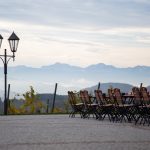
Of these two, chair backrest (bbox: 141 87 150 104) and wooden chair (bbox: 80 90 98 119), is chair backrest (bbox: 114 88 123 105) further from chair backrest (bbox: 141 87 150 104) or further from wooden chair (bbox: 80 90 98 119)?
wooden chair (bbox: 80 90 98 119)

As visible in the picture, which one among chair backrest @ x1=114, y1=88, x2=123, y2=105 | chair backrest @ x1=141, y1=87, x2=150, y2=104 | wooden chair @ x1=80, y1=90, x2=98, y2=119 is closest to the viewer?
chair backrest @ x1=141, y1=87, x2=150, y2=104

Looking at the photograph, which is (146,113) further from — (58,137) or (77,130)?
(58,137)

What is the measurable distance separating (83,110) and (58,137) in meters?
10.9

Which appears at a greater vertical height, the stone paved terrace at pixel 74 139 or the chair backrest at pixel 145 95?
the chair backrest at pixel 145 95

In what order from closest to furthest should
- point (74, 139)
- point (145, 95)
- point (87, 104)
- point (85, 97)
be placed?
point (74, 139)
point (145, 95)
point (87, 104)
point (85, 97)

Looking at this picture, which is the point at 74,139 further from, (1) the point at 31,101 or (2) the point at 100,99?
(1) the point at 31,101

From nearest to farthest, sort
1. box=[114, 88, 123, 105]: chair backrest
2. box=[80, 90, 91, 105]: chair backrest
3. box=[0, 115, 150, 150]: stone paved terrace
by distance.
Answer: box=[0, 115, 150, 150]: stone paved terrace
box=[114, 88, 123, 105]: chair backrest
box=[80, 90, 91, 105]: chair backrest

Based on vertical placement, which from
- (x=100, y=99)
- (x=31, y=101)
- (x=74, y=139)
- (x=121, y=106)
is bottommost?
(x=74, y=139)

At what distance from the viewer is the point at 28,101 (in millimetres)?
34812

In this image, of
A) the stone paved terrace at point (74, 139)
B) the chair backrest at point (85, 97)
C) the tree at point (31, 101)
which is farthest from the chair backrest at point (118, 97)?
the tree at point (31, 101)

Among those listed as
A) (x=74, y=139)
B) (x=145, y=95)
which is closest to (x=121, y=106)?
(x=145, y=95)

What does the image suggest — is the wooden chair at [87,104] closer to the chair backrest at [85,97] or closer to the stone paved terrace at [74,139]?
the chair backrest at [85,97]

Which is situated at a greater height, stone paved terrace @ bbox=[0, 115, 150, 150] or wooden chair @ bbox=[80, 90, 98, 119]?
wooden chair @ bbox=[80, 90, 98, 119]

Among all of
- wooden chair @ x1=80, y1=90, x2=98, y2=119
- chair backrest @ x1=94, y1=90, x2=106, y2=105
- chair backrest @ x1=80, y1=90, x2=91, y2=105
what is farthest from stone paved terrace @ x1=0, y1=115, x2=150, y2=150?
chair backrest @ x1=80, y1=90, x2=91, y2=105
